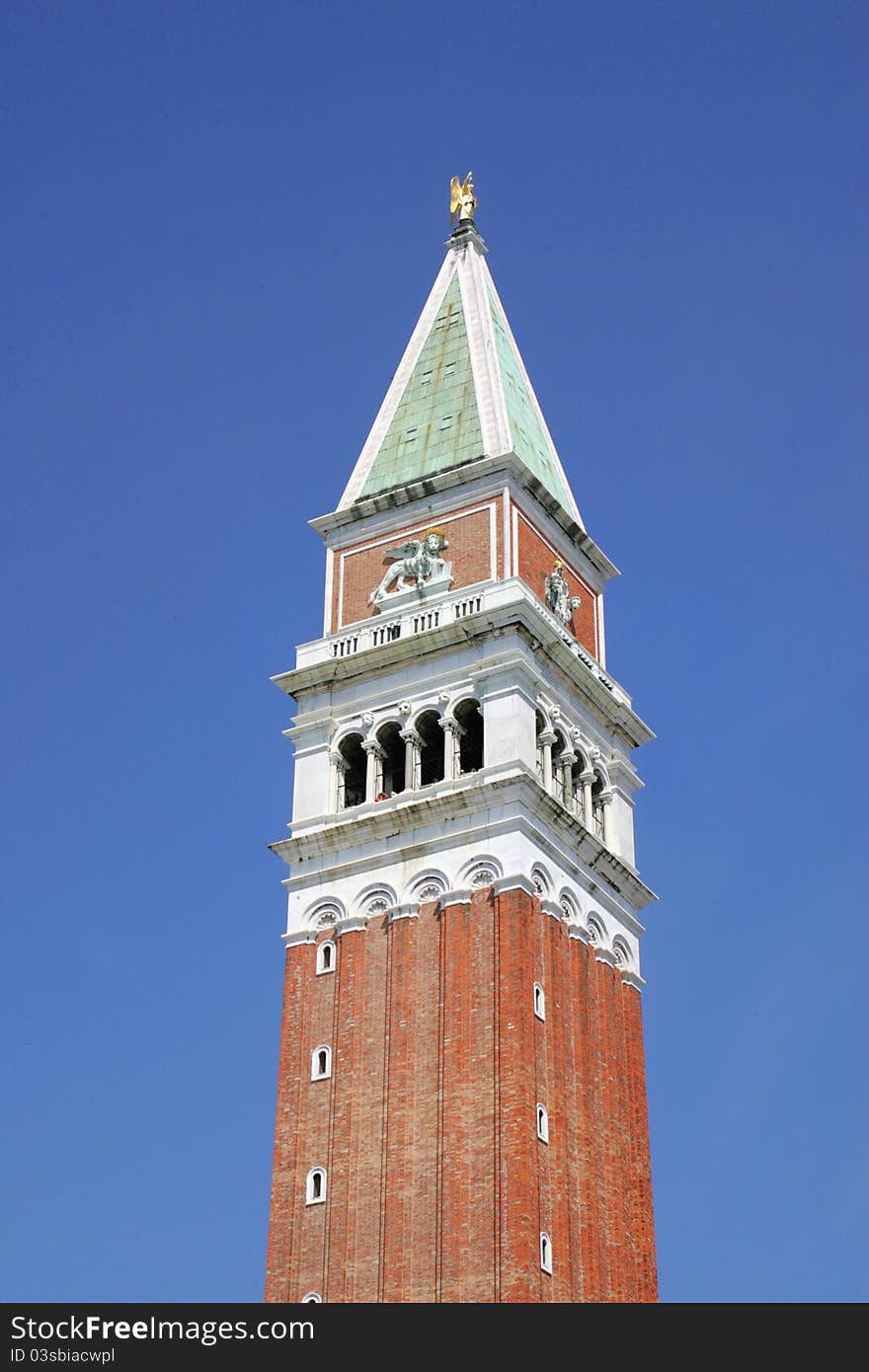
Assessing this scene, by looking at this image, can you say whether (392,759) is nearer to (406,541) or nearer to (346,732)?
(346,732)

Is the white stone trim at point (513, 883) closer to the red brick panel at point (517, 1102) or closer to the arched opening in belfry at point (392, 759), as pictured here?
the red brick panel at point (517, 1102)

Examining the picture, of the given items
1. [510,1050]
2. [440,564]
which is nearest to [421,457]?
[440,564]

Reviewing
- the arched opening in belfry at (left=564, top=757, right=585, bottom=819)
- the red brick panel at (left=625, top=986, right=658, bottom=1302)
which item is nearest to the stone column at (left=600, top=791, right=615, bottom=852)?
the arched opening in belfry at (left=564, top=757, right=585, bottom=819)

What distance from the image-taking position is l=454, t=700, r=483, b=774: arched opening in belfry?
68188 mm

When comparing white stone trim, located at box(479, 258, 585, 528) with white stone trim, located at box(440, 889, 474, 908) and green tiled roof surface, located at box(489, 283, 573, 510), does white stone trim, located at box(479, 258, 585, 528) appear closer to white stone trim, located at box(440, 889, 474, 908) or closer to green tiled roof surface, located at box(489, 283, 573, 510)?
green tiled roof surface, located at box(489, 283, 573, 510)

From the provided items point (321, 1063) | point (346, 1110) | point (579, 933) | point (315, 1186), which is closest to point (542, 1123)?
point (346, 1110)

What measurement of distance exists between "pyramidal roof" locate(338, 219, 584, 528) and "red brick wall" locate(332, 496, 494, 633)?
219 centimetres

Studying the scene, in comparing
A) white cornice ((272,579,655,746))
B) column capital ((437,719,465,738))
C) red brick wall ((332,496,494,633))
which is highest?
red brick wall ((332,496,494,633))

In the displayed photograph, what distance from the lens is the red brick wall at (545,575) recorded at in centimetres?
7250
